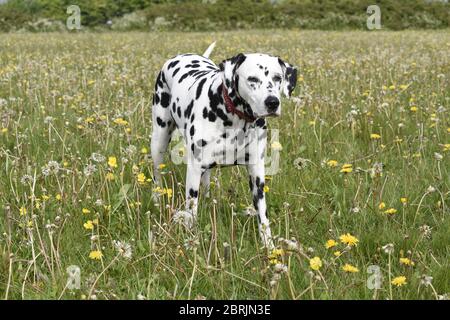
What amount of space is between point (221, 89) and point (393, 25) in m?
35.4

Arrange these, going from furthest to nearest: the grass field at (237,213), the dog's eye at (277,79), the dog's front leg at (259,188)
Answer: the dog's front leg at (259,188)
the dog's eye at (277,79)
the grass field at (237,213)

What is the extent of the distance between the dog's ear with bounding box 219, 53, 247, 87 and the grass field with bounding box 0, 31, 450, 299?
919mm

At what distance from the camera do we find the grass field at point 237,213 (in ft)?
10.7

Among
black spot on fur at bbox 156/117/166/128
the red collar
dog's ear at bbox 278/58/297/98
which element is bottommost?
black spot on fur at bbox 156/117/166/128

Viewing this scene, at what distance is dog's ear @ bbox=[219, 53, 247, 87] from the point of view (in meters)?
4.05

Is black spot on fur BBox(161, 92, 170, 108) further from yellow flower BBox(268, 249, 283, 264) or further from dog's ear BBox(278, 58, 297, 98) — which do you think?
yellow flower BBox(268, 249, 283, 264)

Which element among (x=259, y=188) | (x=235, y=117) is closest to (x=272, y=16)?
(x=259, y=188)

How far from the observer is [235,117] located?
4.21m

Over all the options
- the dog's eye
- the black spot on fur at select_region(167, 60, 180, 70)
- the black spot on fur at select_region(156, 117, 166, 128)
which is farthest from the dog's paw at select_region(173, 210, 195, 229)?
the black spot on fur at select_region(167, 60, 180, 70)

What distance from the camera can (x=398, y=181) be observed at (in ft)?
16.7

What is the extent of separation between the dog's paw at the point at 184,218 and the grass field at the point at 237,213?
0.06 metres

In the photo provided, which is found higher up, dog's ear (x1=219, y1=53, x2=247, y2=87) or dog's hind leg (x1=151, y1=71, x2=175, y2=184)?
dog's ear (x1=219, y1=53, x2=247, y2=87)

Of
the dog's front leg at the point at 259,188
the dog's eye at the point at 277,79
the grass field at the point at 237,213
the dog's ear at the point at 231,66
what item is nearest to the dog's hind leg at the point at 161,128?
the grass field at the point at 237,213

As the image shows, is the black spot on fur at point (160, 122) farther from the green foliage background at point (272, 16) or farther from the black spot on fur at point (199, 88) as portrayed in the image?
the green foliage background at point (272, 16)
